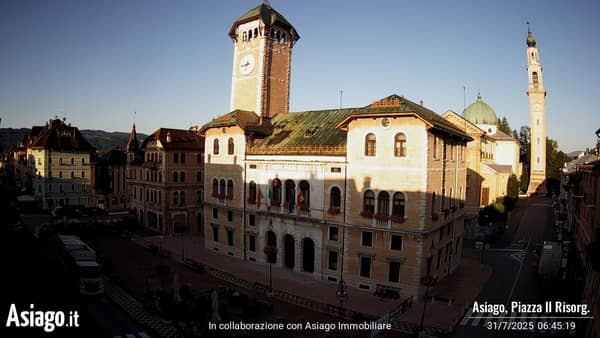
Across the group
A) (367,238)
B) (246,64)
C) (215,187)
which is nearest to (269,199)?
(215,187)

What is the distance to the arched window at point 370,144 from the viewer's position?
34750 millimetres

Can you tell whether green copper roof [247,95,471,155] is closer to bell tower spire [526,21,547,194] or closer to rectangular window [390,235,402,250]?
rectangular window [390,235,402,250]

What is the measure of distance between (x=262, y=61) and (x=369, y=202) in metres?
25.0

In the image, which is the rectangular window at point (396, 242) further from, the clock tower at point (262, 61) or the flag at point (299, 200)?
the clock tower at point (262, 61)

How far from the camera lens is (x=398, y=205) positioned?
3366 cm

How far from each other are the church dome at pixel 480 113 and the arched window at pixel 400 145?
56.4 m

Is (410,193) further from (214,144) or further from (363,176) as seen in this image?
(214,144)

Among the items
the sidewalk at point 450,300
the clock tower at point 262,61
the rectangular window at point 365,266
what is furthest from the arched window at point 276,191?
the sidewalk at point 450,300

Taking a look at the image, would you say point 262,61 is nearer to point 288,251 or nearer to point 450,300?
point 288,251

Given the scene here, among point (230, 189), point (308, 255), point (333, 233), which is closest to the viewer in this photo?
point (333, 233)

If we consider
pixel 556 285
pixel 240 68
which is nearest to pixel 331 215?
pixel 556 285

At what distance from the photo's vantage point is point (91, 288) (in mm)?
31594

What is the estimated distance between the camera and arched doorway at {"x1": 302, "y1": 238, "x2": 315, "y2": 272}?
39125mm

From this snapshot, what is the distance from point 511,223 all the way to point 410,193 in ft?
156
